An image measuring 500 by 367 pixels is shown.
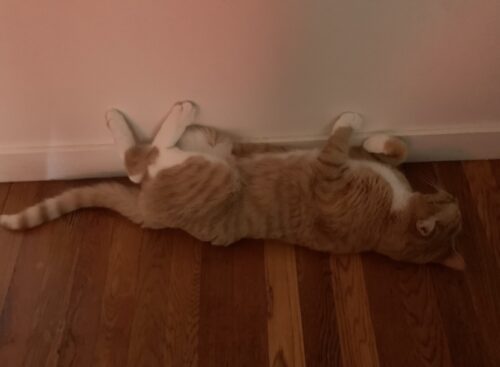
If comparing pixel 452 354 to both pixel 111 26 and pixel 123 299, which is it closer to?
pixel 123 299

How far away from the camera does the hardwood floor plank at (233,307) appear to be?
1.50 m

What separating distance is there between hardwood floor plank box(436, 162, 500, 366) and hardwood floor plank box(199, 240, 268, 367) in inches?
26.0

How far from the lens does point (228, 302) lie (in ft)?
5.19

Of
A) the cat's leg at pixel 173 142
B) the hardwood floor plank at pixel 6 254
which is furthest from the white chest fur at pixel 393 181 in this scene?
the hardwood floor plank at pixel 6 254

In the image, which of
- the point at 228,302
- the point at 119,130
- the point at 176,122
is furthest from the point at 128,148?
the point at 228,302

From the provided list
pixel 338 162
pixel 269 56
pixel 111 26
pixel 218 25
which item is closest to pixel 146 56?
pixel 111 26

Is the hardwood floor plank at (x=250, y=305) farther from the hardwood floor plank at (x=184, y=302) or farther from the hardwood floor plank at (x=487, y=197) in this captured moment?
the hardwood floor plank at (x=487, y=197)

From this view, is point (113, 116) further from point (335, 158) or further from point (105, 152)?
point (335, 158)

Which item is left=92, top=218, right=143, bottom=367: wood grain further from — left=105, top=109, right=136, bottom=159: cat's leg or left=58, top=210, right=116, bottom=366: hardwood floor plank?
left=105, top=109, right=136, bottom=159: cat's leg

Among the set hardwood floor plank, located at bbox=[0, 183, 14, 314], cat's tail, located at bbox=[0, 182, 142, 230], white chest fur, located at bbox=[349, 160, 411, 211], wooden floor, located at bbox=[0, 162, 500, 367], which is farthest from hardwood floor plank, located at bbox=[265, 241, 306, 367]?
hardwood floor plank, located at bbox=[0, 183, 14, 314]

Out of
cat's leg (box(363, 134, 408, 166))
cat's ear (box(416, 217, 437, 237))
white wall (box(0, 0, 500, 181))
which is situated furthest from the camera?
cat's leg (box(363, 134, 408, 166))

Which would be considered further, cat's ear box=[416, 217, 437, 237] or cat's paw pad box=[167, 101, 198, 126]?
cat's paw pad box=[167, 101, 198, 126]

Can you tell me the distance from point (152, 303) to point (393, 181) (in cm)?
86

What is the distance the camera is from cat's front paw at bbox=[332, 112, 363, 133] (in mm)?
1613
